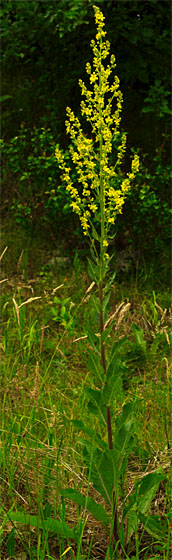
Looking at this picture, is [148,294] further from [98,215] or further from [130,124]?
[98,215]

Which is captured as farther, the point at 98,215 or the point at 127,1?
the point at 127,1

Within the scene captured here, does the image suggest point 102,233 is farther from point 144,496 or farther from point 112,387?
point 144,496

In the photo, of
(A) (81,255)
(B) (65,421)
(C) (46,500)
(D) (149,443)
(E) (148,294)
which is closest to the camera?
(C) (46,500)

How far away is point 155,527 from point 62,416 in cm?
86

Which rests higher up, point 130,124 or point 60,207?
point 130,124

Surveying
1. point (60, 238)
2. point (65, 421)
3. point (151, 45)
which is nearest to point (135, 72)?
point (151, 45)

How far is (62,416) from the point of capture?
2.93m

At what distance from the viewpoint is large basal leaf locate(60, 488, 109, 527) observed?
209 centimetres

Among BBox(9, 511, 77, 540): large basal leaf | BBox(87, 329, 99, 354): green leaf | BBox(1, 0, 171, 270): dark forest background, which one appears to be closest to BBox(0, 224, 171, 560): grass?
BBox(9, 511, 77, 540): large basal leaf

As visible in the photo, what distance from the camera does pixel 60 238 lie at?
5.16m

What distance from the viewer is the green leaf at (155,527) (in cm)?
213

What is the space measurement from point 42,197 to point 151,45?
149 cm

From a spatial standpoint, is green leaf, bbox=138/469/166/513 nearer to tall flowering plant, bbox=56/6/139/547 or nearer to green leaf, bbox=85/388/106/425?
tall flowering plant, bbox=56/6/139/547

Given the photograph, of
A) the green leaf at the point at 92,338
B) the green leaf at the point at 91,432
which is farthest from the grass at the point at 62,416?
the green leaf at the point at 92,338
